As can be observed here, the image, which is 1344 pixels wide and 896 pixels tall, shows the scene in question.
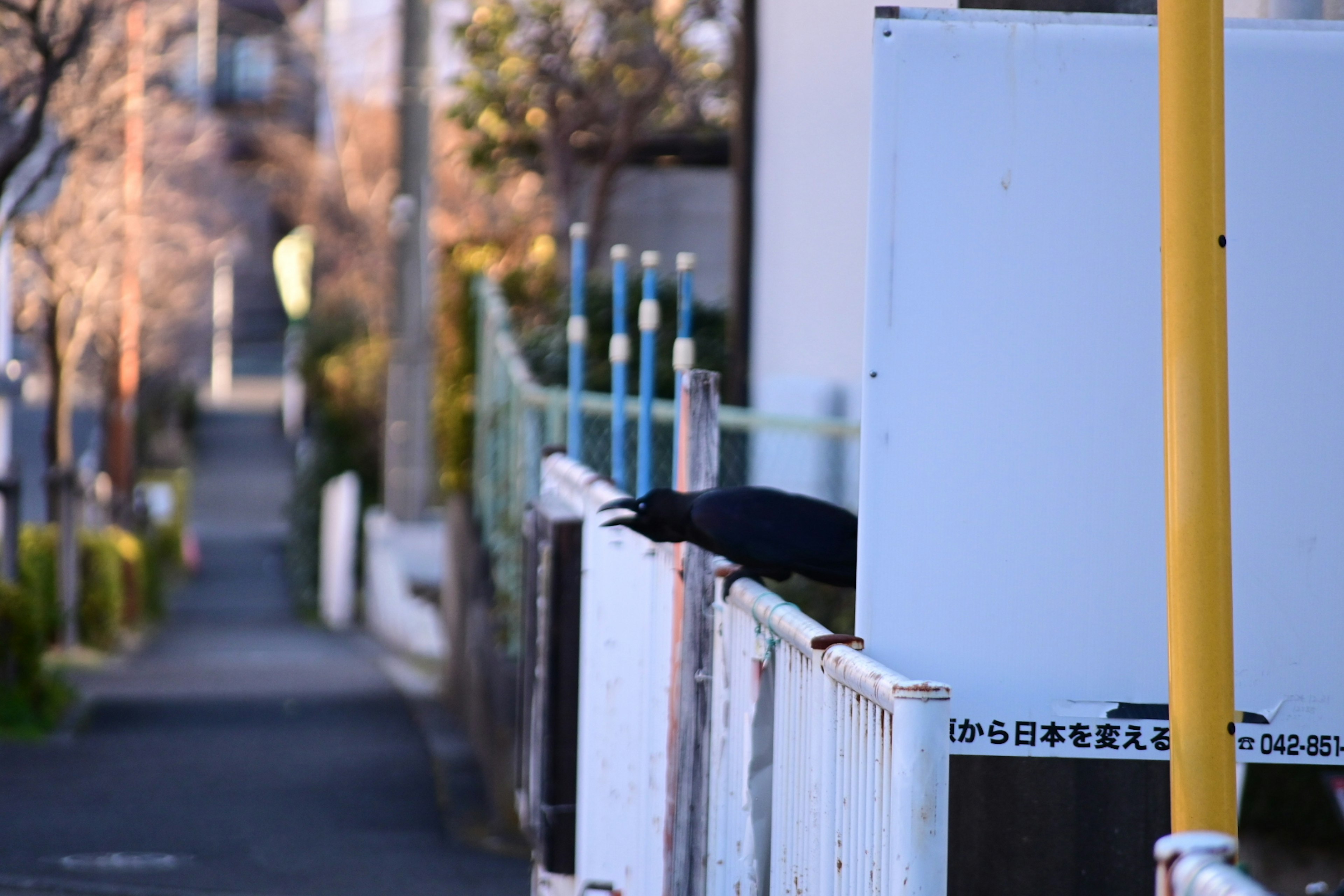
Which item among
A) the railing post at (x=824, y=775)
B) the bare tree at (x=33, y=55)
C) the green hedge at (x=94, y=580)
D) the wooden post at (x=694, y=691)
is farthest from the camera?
the green hedge at (x=94, y=580)

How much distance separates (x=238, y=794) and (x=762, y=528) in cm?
625

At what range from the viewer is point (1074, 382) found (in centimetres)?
309

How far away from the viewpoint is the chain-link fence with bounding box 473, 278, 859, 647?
7.61 metres

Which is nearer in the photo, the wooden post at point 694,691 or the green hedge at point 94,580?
the wooden post at point 694,691

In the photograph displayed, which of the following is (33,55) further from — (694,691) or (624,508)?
(694,691)

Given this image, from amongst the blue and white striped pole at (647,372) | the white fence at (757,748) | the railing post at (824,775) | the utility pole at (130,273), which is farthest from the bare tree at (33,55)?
the railing post at (824,775)

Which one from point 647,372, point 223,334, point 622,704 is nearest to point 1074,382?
point 622,704

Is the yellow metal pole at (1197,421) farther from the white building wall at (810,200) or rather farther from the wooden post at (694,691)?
the white building wall at (810,200)

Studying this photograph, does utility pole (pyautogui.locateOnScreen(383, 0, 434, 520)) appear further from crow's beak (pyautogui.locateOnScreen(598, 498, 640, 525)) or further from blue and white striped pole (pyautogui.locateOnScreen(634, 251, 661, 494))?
crow's beak (pyautogui.locateOnScreen(598, 498, 640, 525))

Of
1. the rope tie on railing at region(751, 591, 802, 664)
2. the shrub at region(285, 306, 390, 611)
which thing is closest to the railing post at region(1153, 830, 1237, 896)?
the rope tie on railing at region(751, 591, 802, 664)

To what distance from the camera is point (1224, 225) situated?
2645 millimetres

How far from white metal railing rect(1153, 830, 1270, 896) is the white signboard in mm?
1156

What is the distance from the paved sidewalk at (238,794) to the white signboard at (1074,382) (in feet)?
15.6

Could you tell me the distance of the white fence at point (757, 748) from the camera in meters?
2.48
